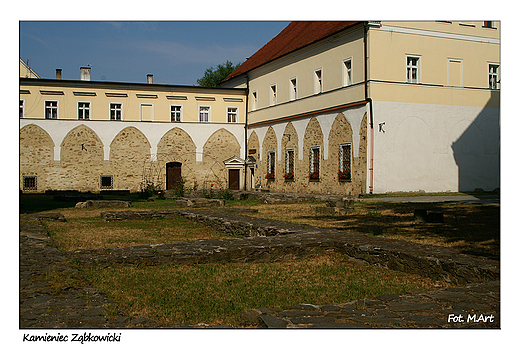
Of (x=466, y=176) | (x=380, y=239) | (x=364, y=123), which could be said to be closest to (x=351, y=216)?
(x=380, y=239)

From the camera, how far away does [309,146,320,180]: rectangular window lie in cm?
2952

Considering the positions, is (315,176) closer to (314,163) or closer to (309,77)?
(314,163)

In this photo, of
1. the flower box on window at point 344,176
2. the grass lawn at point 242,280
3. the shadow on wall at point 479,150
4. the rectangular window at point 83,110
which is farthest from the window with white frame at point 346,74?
the rectangular window at point 83,110

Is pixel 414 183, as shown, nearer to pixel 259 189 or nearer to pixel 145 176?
pixel 259 189

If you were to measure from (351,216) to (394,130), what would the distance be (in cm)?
1091

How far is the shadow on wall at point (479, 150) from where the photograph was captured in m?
26.0

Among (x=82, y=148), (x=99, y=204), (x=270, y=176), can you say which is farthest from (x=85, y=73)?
(x=99, y=204)

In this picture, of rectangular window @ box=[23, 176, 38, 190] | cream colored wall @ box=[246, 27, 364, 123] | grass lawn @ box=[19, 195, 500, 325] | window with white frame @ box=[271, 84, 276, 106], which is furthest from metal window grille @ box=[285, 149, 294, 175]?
grass lawn @ box=[19, 195, 500, 325]

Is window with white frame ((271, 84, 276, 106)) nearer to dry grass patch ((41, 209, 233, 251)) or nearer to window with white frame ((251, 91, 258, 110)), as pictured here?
window with white frame ((251, 91, 258, 110))

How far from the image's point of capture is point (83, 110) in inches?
1383

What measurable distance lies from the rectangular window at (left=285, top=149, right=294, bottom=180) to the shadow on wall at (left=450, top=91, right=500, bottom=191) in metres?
10.6

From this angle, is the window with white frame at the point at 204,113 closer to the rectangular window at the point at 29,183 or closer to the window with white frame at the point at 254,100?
the window with white frame at the point at 254,100

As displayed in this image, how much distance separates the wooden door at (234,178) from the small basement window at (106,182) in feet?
29.0

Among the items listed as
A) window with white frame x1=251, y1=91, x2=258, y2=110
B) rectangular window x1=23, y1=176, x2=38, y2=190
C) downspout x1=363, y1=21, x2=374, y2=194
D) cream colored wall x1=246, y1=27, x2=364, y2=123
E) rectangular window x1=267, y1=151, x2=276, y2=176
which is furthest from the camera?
window with white frame x1=251, y1=91, x2=258, y2=110
